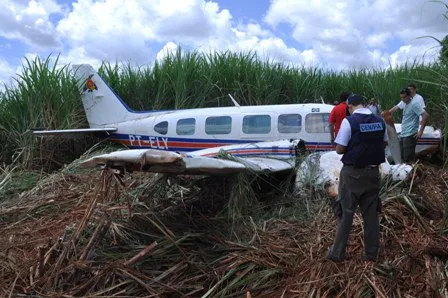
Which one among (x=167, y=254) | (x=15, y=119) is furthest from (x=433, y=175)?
(x=15, y=119)

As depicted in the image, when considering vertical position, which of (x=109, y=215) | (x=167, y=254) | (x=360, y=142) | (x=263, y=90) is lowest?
(x=167, y=254)

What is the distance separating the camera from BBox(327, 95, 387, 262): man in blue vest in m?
4.39

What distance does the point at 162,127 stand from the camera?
10.6 metres

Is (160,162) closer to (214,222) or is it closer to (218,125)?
(214,222)

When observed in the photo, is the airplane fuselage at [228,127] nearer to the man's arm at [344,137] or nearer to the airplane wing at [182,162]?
the airplane wing at [182,162]

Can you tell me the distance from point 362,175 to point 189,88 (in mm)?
8925

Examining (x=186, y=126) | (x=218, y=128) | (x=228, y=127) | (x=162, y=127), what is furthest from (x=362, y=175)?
(x=162, y=127)

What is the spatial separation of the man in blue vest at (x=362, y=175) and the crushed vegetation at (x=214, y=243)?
11.2 inches

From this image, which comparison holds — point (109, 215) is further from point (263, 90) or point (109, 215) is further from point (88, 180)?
point (263, 90)

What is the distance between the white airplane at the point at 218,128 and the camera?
339 inches

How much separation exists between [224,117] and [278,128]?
123cm

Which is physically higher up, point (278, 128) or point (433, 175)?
point (278, 128)

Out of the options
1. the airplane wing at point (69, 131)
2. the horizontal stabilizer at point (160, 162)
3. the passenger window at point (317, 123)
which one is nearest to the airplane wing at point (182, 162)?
the horizontal stabilizer at point (160, 162)

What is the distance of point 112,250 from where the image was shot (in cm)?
488
